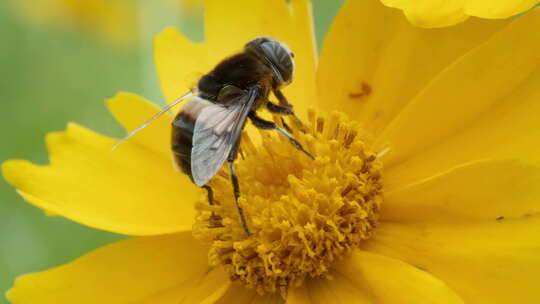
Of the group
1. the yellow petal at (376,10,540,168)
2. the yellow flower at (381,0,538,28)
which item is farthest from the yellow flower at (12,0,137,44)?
the yellow flower at (381,0,538,28)

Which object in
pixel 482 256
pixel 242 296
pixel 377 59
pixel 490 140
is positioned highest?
pixel 377 59

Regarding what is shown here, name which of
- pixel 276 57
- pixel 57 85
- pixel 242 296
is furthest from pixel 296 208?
pixel 57 85

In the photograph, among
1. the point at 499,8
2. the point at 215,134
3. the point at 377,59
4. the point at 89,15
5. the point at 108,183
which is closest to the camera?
the point at 499,8

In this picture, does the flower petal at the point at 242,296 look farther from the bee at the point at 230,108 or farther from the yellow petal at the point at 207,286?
the bee at the point at 230,108

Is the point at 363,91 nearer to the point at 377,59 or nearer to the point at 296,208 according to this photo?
the point at 377,59

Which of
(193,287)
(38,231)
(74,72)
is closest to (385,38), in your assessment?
(193,287)

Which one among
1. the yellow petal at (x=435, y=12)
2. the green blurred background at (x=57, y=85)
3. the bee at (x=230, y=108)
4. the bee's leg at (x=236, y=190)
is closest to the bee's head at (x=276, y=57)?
the bee at (x=230, y=108)

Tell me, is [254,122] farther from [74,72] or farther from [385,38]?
[74,72]
